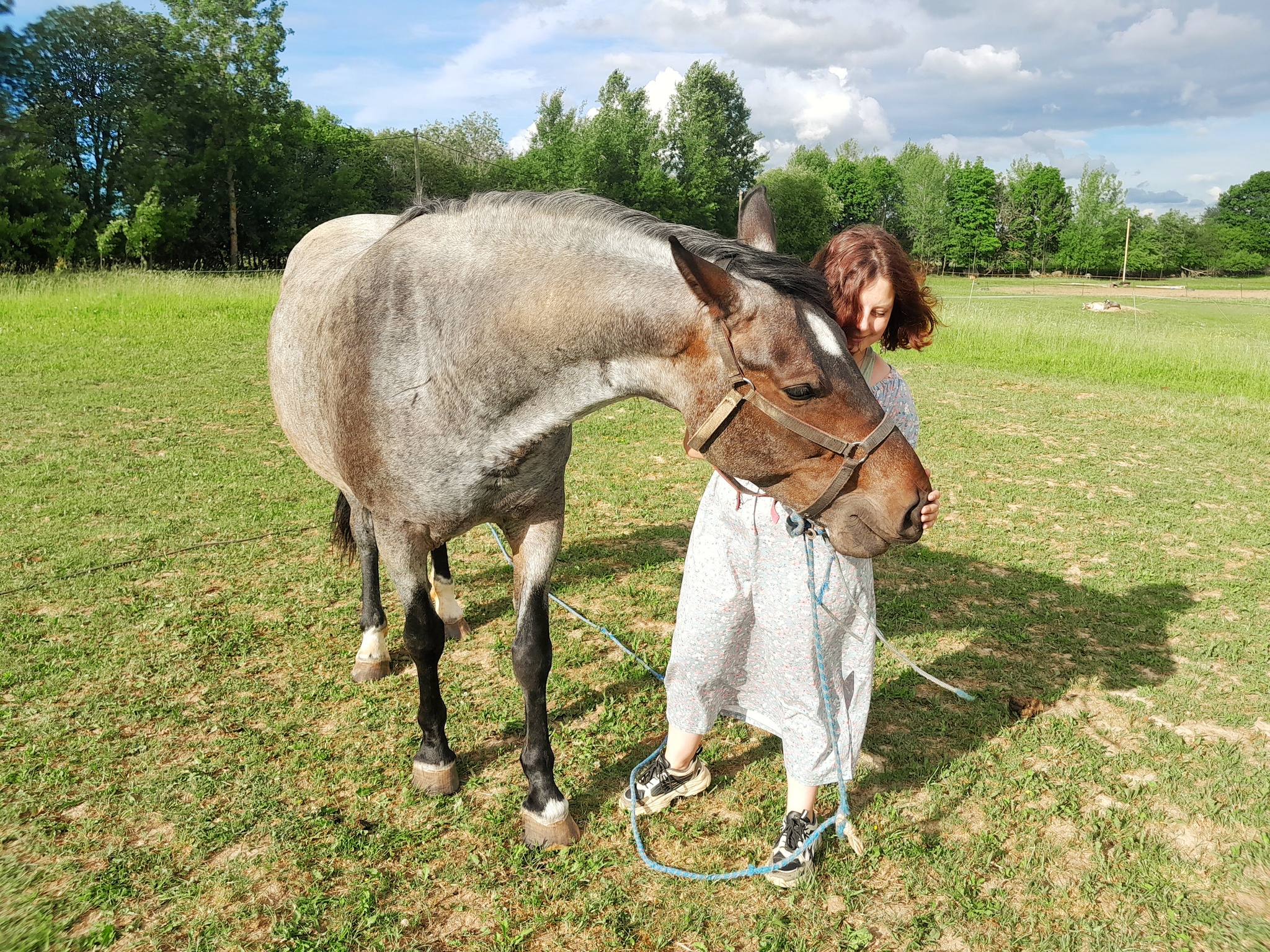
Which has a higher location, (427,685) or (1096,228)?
(1096,228)

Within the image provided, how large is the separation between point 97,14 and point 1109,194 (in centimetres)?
8761

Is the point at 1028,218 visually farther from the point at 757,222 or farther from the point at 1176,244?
the point at 757,222

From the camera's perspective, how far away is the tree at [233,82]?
30.5 meters

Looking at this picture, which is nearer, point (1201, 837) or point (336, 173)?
point (1201, 837)

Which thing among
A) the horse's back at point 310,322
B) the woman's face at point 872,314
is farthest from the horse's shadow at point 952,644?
the woman's face at point 872,314

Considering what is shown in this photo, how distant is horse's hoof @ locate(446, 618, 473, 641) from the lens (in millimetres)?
4496

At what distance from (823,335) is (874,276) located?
2.11ft

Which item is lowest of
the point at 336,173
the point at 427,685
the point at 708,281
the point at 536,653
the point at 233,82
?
the point at 427,685

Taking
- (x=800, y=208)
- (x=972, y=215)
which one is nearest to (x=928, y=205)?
(x=972, y=215)

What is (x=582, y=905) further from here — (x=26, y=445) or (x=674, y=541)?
(x=26, y=445)

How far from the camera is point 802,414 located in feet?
6.77

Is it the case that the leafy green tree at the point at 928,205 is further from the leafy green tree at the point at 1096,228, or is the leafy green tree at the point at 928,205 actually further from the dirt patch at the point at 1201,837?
the dirt patch at the point at 1201,837

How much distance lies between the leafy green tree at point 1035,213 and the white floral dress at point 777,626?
282 feet

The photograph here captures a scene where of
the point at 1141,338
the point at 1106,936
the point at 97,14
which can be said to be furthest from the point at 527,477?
the point at 1141,338
